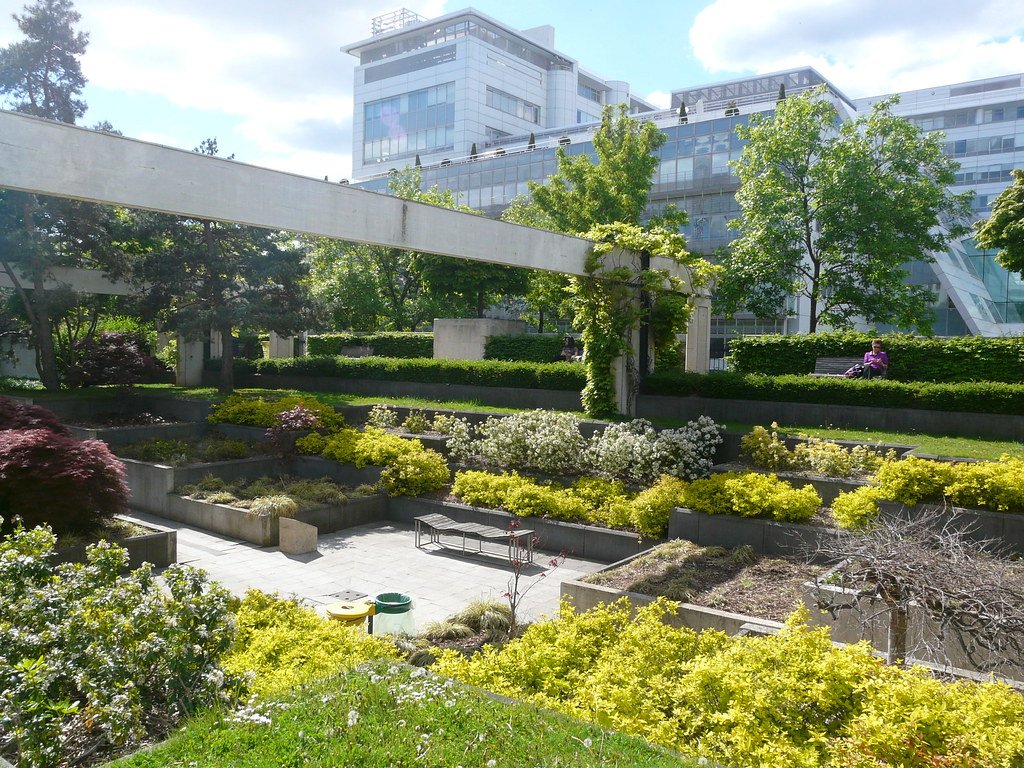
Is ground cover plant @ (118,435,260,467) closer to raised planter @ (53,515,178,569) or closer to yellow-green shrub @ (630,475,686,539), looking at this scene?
raised planter @ (53,515,178,569)

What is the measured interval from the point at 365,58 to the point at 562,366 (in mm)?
65472

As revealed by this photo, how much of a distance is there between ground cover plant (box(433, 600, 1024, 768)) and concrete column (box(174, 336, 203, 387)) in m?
23.1

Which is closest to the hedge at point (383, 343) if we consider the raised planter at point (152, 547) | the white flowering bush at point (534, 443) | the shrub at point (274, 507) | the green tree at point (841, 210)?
the green tree at point (841, 210)

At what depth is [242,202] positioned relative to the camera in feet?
33.7

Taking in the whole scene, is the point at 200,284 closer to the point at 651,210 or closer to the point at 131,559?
the point at 131,559

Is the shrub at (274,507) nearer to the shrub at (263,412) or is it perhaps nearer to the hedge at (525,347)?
the shrub at (263,412)

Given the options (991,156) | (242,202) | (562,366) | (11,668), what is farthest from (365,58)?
(11,668)

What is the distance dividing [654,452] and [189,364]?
19.3 meters

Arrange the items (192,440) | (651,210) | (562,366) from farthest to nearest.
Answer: (651,210)
(562,366)
(192,440)

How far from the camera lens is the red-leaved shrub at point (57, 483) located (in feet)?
27.6

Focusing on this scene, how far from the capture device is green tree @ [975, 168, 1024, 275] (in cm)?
2128

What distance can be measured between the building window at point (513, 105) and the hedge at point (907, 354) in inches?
2038

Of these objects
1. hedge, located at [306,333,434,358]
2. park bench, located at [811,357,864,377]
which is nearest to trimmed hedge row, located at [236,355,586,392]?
hedge, located at [306,333,434,358]

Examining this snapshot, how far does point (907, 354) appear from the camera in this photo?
15.8 meters
